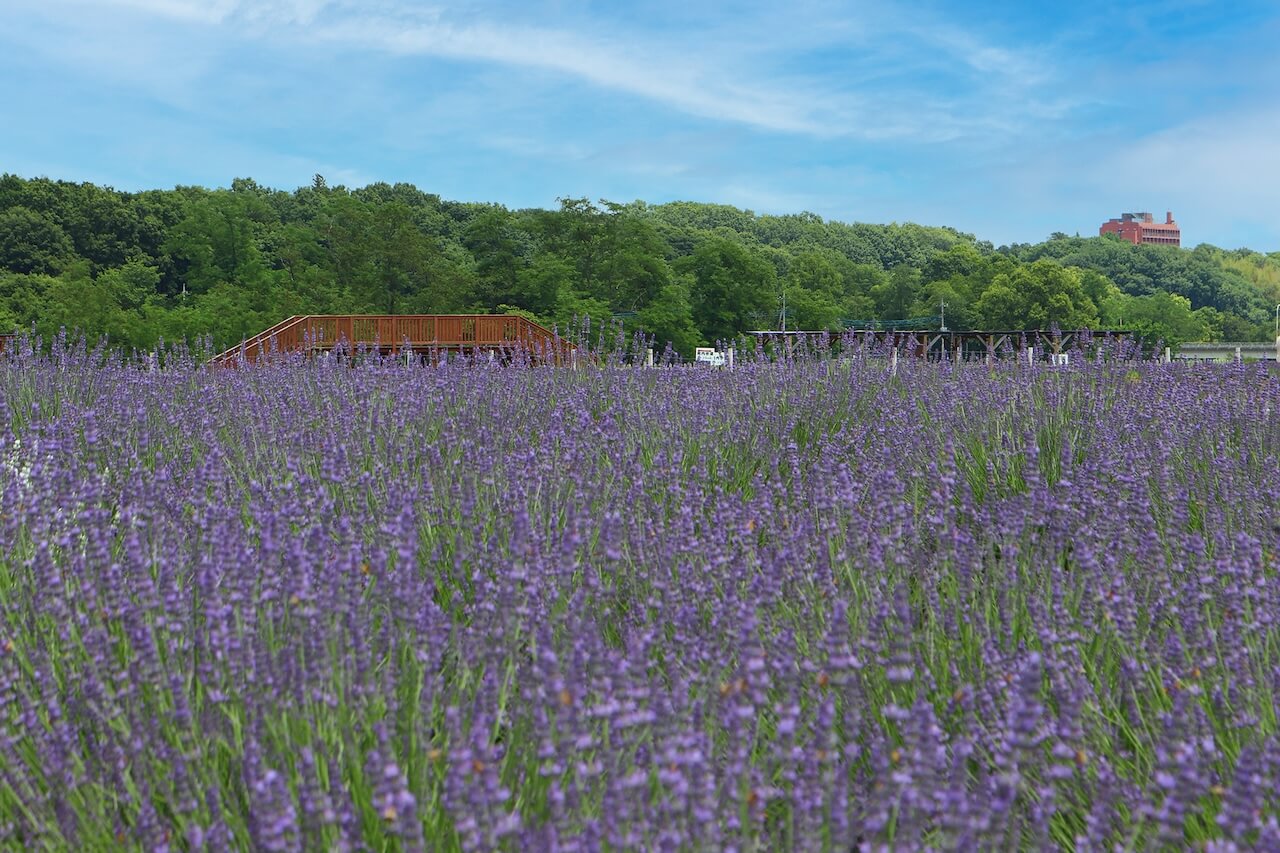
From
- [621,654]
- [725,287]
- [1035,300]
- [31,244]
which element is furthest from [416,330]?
[1035,300]

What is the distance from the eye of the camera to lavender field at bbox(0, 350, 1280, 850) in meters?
1.44

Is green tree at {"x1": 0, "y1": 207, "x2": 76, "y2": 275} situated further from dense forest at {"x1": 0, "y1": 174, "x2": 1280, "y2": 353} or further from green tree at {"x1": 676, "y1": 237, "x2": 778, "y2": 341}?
green tree at {"x1": 676, "y1": 237, "x2": 778, "y2": 341}

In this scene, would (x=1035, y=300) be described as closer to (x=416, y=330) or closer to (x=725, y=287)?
(x=725, y=287)

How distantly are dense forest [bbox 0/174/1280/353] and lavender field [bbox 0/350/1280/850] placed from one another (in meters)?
27.2

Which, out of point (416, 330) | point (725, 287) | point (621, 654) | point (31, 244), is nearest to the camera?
point (621, 654)

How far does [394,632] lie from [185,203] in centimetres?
6566

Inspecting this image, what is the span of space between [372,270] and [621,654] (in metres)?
46.2

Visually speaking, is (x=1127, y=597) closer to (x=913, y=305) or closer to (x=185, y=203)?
(x=185, y=203)

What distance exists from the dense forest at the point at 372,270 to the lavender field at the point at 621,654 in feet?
89.3

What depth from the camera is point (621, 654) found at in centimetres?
232

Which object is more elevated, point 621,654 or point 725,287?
point 725,287

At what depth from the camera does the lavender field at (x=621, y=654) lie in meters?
1.44

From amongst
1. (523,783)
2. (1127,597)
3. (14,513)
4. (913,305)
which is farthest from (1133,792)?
(913,305)

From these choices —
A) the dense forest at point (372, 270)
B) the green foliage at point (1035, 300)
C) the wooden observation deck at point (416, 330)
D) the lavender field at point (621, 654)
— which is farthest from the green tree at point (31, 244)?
the green foliage at point (1035, 300)
